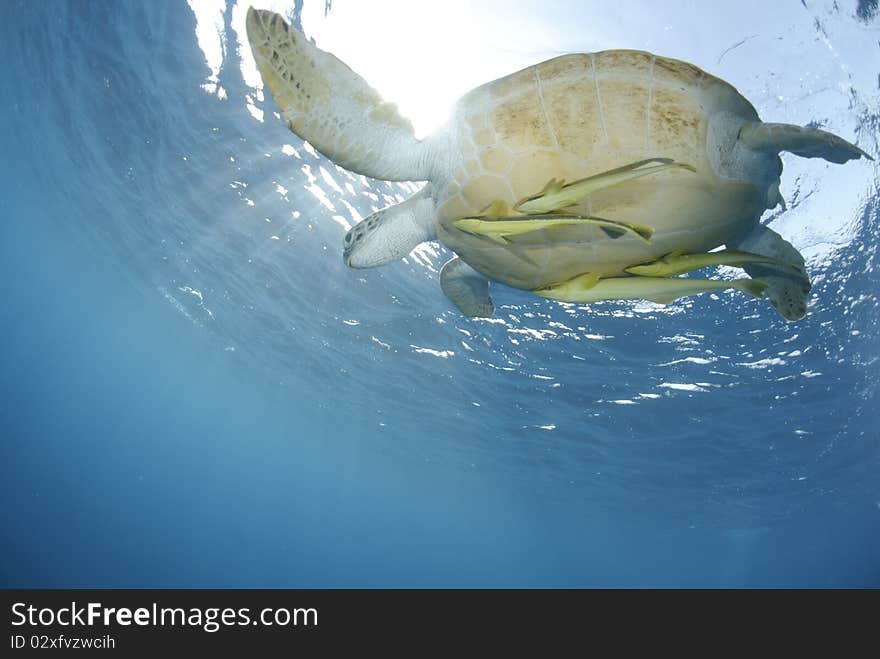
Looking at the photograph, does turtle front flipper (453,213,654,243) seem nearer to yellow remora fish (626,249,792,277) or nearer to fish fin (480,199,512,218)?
yellow remora fish (626,249,792,277)

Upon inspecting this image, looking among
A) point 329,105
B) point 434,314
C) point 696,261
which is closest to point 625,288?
point 696,261

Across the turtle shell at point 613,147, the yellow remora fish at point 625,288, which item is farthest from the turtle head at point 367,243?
the yellow remora fish at point 625,288

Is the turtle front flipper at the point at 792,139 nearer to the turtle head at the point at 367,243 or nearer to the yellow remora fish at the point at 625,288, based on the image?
the yellow remora fish at the point at 625,288

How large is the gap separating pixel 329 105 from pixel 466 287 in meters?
2.86

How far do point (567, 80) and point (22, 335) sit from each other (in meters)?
94.8

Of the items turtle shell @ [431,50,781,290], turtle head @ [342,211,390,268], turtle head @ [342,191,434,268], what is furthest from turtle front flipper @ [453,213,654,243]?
turtle head @ [342,211,390,268]

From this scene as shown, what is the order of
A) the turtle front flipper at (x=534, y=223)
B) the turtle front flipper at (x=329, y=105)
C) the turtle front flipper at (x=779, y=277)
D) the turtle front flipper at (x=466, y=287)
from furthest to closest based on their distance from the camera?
the turtle front flipper at (x=466, y=287) → the turtle front flipper at (x=779, y=277) → the turtle front flipper at (x=329, y=105) → the turtle front flipper at (x=534, y=223)

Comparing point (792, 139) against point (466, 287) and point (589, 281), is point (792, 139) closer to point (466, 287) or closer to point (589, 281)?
point (589, 281)

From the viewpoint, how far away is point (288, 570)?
3115 inches

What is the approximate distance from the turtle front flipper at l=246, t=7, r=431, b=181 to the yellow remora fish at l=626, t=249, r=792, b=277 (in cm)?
212

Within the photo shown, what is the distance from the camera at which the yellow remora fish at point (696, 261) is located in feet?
6.29
